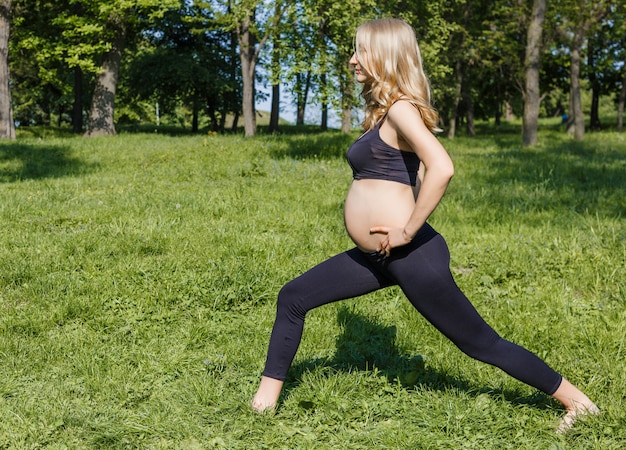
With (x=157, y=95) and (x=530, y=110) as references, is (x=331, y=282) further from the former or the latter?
(x=157, y=95)

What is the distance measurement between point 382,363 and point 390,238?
1740 millimetres

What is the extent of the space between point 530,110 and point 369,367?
1793 cm

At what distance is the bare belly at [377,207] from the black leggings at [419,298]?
0.13 metres

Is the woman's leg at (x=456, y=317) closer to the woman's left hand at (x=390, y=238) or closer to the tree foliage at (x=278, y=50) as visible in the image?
the woman's left hand at (x=390, y=238)

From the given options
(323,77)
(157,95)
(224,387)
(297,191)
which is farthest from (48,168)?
(157,95)

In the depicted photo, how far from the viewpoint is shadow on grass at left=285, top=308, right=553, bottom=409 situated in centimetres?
408

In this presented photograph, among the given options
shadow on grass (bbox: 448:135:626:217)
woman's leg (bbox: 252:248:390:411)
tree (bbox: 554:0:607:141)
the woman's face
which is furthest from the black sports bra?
tree (bbox: 554:0:607:141)

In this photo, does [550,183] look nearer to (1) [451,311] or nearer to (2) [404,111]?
(1) [451,311]

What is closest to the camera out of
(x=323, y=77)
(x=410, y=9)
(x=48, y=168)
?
(x=48, y=168)

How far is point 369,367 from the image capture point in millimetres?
4547

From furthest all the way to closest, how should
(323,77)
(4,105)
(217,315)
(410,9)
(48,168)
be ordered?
1. (410,9)
2. (4,105)
3. (323,77)
4. (48,168)
5. (217,315)

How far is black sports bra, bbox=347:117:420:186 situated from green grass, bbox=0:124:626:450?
1557 millimetres

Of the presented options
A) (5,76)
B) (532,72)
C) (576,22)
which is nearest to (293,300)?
(532,72)

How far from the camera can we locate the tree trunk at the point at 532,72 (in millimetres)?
19172
